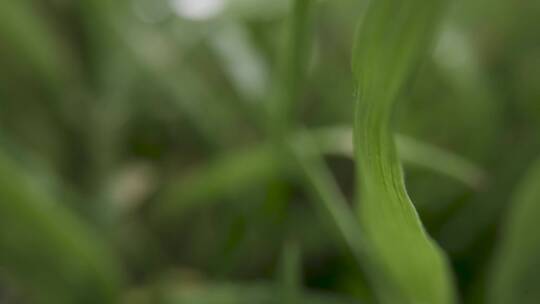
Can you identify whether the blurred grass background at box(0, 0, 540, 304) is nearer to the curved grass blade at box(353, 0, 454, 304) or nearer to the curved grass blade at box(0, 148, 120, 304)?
the curved grass blade at box(0, 148, 120, 304)

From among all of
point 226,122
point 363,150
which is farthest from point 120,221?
point 363,150

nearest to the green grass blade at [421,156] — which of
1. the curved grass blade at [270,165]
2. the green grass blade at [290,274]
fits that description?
the curved grass blade at [270,165]

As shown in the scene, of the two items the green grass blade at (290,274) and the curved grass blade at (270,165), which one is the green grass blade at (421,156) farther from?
the green grass blade at (290,274)

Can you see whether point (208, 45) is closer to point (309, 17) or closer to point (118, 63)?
point (118, 63)

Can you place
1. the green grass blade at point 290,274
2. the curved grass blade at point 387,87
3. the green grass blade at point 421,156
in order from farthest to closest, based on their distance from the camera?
the green grass blade at point 421,156, the green grass blade at point 290,274, the curved grass blade at point 387,87

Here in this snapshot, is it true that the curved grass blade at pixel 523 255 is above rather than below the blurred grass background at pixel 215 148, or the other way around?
below

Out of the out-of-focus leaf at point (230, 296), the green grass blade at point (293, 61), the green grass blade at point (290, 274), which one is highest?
the green grass blade at point (293, 61)

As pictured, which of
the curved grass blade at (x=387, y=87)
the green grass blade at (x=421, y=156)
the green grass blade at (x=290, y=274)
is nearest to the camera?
the curved grass blade at (x=387, y=87)

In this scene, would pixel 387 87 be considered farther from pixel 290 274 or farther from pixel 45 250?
pixel 45 250
